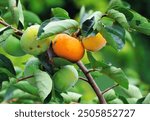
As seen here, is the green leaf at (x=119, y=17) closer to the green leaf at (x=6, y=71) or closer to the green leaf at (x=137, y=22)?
the green leaf at (x=137, y=22)

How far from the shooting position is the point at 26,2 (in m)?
3.98

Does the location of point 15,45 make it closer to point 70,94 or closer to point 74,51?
point 74,51

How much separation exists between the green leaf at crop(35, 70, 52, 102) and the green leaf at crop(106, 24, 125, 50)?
16 centimetres

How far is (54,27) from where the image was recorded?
1.13 m

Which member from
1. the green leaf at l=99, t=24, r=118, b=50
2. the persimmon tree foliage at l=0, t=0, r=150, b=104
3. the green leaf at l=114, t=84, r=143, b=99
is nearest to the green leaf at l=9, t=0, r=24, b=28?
the persimmon tree foliage at l=0, t=0, r=150, b=104

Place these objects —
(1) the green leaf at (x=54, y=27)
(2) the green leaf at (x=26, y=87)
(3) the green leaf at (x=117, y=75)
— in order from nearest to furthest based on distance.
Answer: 1. (1) the green leaf at (x=54, y=27)
2. (3) the green leaf at (x=117, y=75)
3. (2) the green leaf at (x=26, y=87)

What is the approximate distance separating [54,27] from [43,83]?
0.38ft

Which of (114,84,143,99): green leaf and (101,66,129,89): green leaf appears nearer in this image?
(101,66,129,89): green leaf

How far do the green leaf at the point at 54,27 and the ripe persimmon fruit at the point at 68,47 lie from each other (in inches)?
1.2

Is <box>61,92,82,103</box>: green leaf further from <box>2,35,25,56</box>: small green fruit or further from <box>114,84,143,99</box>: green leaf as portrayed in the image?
<box>2,35,25,56</box>: small green fruit

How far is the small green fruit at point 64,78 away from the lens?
46.7 inches

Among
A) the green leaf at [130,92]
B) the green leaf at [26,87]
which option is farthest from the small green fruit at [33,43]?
the green leaf at [130,92]

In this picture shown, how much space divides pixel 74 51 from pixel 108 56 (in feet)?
8.73

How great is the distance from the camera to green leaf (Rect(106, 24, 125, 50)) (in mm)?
1156
